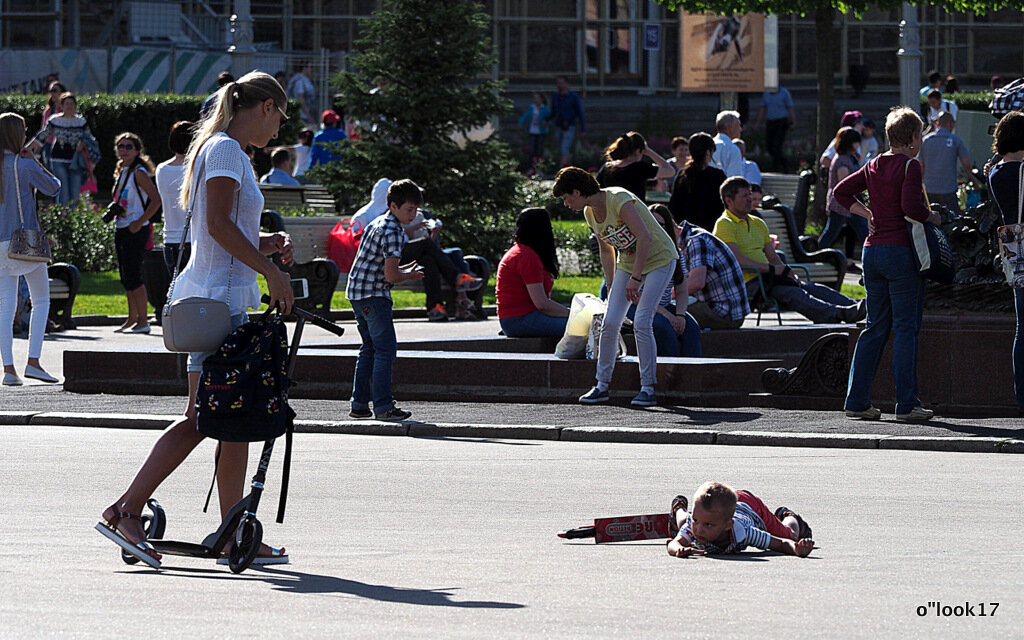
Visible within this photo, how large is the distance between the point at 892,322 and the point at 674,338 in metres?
2.30

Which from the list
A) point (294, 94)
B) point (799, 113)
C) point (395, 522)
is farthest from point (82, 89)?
point (395, 522)

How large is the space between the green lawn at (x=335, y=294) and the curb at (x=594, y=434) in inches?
296

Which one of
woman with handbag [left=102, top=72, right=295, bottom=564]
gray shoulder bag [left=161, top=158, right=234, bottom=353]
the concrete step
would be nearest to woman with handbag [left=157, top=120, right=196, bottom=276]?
the concrete step

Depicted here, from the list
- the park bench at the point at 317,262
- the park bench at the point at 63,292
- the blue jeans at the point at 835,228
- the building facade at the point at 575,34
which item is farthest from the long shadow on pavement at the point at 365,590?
the building facade at the point at 575,34

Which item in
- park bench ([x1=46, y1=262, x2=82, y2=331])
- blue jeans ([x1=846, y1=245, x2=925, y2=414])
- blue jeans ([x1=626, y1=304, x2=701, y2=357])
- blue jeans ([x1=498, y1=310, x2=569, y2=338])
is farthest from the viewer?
park bench ([x1=46, y1=262, x2=82, y2=331])

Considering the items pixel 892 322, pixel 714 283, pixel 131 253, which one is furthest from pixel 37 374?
pixel 892 322

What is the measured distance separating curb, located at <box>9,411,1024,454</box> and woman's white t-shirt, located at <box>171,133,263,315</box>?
440cm

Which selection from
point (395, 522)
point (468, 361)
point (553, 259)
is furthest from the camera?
point (553, 259)

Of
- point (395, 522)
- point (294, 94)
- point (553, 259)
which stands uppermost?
point (294, 94)

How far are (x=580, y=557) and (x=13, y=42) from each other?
3934 centimetres

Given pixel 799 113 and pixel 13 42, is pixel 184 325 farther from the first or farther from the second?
pixel 13 42

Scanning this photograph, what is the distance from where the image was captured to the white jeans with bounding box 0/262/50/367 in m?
13.8

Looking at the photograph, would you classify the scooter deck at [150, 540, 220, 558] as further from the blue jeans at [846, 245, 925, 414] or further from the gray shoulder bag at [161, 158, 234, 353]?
the blue jeans at [846, 245, 925, 414]

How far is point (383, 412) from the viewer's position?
11.6 m
